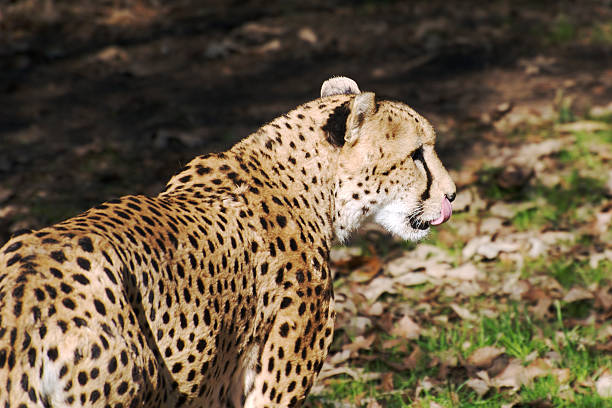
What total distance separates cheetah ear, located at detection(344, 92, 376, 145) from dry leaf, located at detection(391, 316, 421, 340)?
68.6 inches

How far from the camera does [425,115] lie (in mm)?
8539

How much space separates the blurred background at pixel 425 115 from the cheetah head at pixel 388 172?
1.04 meters

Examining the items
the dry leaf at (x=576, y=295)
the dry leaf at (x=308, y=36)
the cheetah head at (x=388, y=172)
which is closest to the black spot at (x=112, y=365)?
the cheetah head at (x=388, y=172)

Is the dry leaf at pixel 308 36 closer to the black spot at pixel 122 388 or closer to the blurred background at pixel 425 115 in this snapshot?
the blurred background at pixel 425 115

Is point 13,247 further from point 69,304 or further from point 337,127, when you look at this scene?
point 337,127

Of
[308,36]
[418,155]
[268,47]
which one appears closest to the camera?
[418,155]

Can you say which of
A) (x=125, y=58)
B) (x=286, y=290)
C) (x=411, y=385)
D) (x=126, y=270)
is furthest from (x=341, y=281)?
(x=125, y=58)

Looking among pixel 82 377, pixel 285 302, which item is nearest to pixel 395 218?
pixel 285 302

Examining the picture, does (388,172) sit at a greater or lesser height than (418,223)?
greater

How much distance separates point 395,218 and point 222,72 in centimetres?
625

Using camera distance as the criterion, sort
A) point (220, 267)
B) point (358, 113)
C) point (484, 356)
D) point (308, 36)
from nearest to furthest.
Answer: point (220, 267) < point (358, 113) < point (484, 356) < point (308, 36)

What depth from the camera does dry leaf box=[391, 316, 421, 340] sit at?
521cm

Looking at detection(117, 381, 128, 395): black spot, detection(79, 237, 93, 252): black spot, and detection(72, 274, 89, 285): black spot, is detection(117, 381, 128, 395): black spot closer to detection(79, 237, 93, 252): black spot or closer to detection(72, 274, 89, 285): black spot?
detection(72, 274, 89, 285): black spot

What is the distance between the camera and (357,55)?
1021cm
